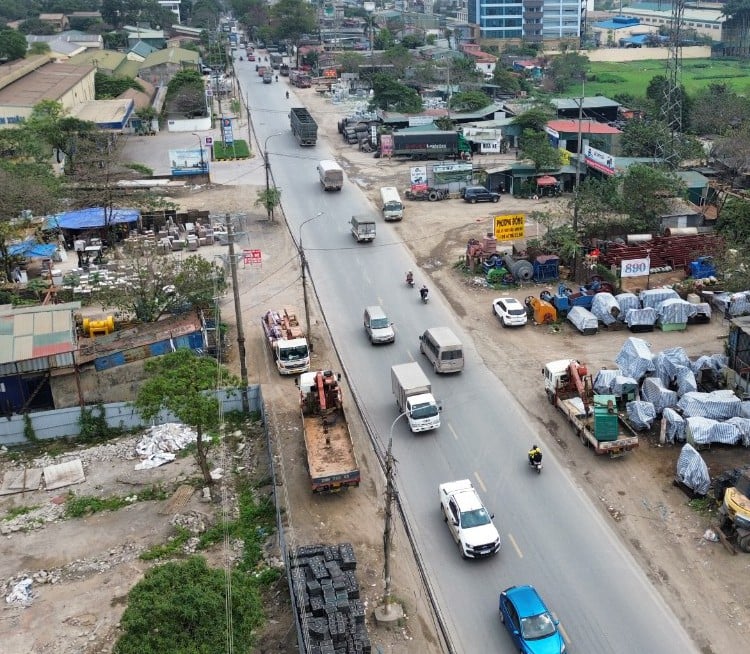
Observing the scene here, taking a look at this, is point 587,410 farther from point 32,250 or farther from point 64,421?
point 32,250

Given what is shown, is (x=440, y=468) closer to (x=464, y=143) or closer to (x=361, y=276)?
(x=361, y=276)

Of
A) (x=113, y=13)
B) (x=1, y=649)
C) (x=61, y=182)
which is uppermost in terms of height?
(x=113, y=13)

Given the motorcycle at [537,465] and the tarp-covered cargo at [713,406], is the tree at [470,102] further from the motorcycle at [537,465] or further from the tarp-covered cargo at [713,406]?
the motorcycle at [537,465]

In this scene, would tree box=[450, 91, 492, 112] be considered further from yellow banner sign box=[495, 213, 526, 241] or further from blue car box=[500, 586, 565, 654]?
blue car box=[500, 586, 565, 654]

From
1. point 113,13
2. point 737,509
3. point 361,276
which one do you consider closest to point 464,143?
point 361,276

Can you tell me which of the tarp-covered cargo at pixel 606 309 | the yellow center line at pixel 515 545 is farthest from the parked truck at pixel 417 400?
the tarp-covered cargo at pixel 606 309
